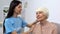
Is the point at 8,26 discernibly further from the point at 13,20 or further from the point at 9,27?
the point at 13,20

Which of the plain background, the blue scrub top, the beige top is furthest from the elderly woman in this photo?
the plain background

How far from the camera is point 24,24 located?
2.53 metres

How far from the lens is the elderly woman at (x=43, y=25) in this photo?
2025 mm

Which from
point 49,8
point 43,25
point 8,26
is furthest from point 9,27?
point 49,8

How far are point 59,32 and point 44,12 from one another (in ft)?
2.31

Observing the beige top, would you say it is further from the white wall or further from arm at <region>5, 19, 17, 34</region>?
the white wall

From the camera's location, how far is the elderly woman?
6.64ft

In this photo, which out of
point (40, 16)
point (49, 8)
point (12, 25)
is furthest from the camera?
point (49, 8)

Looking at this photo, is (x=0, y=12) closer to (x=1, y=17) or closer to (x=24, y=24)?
(x=1, y=17)

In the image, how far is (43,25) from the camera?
6.97ft

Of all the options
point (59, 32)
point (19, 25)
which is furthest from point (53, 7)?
point (19, 25)

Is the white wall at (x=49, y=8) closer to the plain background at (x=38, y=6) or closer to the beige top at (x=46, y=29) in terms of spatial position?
the plain background at (x=38, y=6)

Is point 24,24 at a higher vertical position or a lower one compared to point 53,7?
lower

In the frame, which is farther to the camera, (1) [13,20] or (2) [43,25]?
(1) [13,20]
